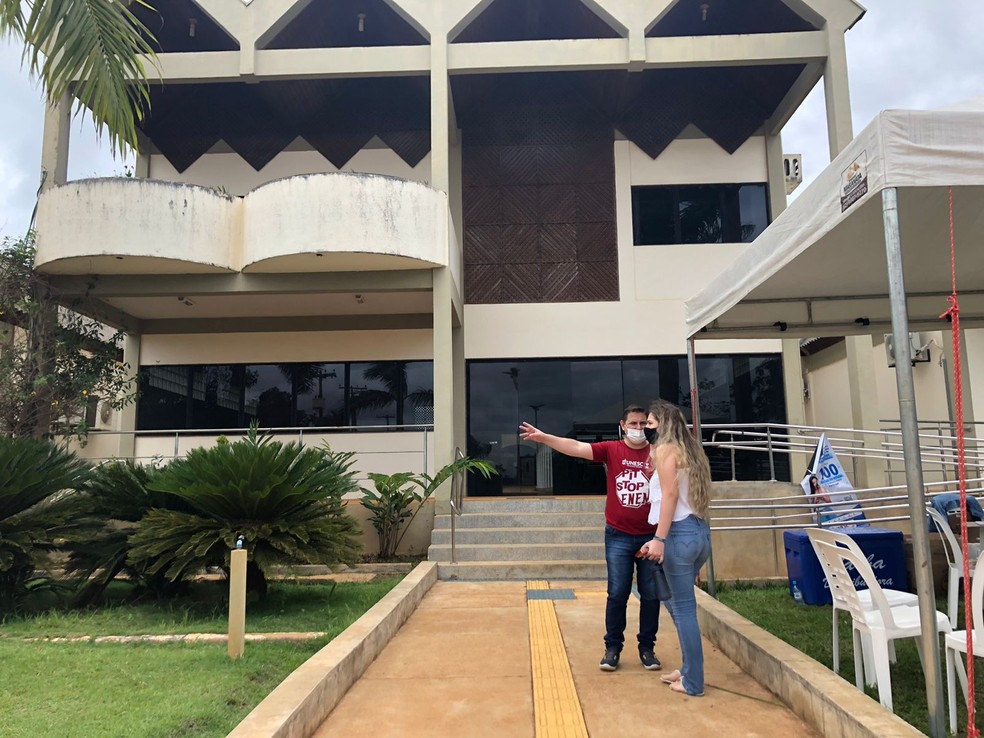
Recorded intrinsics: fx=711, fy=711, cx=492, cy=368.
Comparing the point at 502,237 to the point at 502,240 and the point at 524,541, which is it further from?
the point at 524,541

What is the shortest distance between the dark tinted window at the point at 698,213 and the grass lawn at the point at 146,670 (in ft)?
31.3

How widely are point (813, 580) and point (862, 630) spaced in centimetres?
327

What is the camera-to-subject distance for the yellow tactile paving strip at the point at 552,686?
11.9ft

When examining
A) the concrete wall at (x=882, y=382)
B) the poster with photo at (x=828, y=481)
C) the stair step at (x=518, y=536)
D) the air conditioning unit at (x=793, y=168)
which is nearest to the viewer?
the poster with photo at (x=828, y=481)

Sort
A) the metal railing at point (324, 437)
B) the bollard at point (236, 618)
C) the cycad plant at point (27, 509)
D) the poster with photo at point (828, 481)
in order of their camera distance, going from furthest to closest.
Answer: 1. the metal railing at point (324, 437)
2. the poster with photo at point (828, 481)
3. the cycad plant at point (27, 509)
4. the bollard at point (236, 618)

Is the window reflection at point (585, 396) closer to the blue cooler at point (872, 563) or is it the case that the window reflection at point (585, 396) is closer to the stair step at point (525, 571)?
the stair step at point (525, 571)

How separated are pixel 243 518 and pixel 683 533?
14.4 feet

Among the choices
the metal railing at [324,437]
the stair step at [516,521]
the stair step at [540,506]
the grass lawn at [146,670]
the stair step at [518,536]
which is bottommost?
the grass lawn at [146,670]

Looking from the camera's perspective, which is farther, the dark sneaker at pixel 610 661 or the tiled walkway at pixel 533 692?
the dark sneaker at pixel 610 661

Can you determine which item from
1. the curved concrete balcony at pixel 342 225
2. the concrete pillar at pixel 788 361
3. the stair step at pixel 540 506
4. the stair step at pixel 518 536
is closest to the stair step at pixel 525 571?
the stair step at pixel 518 536

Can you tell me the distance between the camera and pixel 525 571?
888 centimetres

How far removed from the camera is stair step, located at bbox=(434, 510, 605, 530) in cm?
1027

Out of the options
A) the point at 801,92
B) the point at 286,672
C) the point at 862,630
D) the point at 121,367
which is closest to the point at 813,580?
the point at 862,630

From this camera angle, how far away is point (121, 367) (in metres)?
11.9
